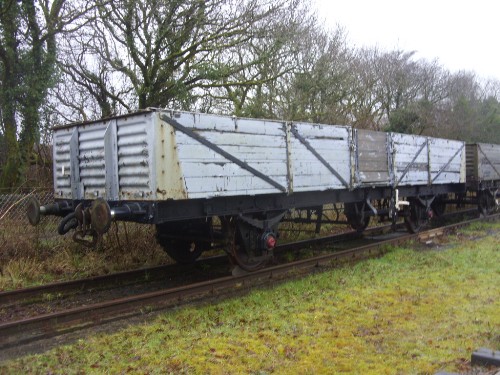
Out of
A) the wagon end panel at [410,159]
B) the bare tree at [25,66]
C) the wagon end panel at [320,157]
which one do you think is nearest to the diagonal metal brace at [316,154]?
the wagon end panel at [320,157]

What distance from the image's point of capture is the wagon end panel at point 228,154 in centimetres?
646

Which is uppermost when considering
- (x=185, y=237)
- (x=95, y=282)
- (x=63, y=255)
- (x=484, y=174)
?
(x=484, y=174)

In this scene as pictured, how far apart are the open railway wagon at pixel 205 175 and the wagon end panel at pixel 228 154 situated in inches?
0.6

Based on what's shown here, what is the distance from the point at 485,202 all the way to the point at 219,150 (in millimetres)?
12497

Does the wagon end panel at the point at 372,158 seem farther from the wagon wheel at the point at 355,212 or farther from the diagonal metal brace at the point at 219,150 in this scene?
the diagonal metal brace at the point at 219,150

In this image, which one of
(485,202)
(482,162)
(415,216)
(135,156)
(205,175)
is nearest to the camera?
(135,156)

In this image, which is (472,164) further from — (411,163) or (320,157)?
(320,157)

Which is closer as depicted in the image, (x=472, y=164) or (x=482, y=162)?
(x=472, y=164)

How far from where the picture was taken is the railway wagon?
15102mm

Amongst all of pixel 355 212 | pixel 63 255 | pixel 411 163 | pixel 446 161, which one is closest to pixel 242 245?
pixel 355 212

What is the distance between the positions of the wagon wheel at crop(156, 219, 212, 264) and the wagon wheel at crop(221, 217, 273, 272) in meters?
0.39

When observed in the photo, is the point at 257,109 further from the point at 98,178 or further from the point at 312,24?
the point at 98,178

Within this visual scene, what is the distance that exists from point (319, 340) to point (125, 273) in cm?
444

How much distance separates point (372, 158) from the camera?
1016 cm
